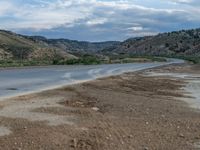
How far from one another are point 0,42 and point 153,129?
356 feet

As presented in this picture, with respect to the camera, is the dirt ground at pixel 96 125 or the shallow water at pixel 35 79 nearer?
the dirt ground at pixel 96 125

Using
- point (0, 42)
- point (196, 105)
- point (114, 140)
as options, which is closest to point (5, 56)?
point (0, 42)

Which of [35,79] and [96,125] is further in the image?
[35,79]

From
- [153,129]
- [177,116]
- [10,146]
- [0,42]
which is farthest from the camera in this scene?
[0,42]

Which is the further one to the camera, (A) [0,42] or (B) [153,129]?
(A) [0,42]

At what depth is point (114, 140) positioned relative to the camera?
11.3 m

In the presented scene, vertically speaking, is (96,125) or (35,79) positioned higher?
(96,125)

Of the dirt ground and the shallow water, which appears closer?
the dirt ground

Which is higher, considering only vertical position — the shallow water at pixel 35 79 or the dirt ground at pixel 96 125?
the dirt ground at pixel 96 125

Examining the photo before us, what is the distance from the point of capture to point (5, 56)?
356 ft

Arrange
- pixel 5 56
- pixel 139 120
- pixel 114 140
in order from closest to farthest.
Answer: pixel 114 140, pixel 139 120, pixel 5 56

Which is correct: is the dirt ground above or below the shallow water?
above

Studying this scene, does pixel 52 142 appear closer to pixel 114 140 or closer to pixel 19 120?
pixel 114 140

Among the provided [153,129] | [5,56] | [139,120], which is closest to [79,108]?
[139,120]
